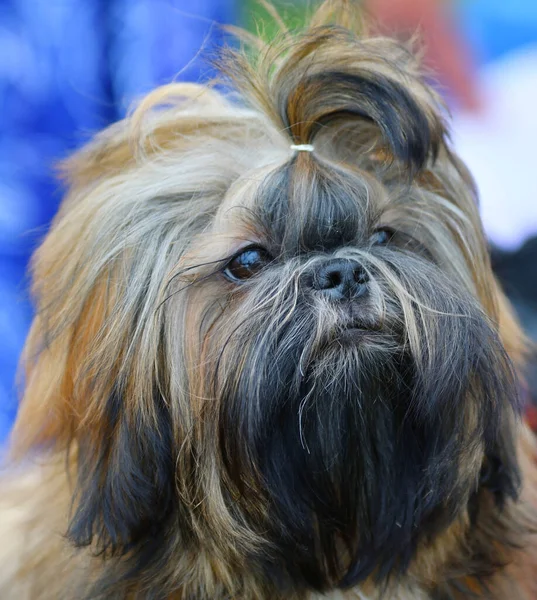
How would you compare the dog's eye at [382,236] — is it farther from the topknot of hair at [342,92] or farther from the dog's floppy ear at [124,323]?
the dog's floppy ear at [124,323]

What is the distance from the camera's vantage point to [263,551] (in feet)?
3.52

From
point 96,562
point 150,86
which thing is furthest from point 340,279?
point 150,86

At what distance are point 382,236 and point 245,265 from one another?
0.25 metres

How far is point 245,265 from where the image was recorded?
1.08 metres

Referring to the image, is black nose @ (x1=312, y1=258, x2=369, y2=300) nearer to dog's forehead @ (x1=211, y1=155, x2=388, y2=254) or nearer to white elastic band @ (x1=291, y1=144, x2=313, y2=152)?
dog's forehead @ (x1=211, y1=155, x2=388, y2=254)

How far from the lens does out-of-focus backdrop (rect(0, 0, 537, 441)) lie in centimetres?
174

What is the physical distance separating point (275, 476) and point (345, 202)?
0.44 meters

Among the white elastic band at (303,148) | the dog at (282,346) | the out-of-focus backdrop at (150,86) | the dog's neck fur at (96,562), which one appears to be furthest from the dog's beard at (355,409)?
the out-of-focus backdrop at (150,86)

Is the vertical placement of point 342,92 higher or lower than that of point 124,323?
higher

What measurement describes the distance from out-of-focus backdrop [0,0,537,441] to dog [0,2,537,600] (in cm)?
52

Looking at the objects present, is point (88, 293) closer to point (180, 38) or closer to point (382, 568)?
point (382, 568)

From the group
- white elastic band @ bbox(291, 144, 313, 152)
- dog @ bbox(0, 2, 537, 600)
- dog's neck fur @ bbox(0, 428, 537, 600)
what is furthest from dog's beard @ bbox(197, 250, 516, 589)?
white elastic band @ bbox(291, 144, 313, 152)

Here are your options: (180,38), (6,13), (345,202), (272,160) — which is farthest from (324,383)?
(6,13)

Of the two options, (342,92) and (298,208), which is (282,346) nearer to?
(298,208)
